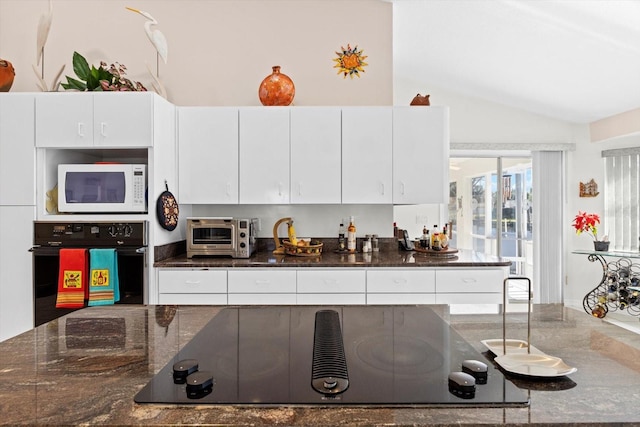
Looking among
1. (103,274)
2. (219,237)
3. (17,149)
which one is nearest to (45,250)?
(103,274)

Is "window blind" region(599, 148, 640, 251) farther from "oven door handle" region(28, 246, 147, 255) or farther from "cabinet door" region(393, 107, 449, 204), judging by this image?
"oven door handle" region(28, 246, 147, 255)

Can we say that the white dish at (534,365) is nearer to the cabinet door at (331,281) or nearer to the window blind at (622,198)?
the cabinet door at (331,281)

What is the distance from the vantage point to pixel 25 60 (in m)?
3.76

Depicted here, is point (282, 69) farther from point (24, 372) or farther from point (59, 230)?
point (24, 372)

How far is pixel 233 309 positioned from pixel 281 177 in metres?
2.08

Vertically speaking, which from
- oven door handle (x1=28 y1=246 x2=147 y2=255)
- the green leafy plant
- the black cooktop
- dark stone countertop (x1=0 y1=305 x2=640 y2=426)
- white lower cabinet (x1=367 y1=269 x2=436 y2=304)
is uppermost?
the green leafy plant

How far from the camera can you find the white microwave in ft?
10.1

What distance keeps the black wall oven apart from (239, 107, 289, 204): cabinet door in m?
0.86

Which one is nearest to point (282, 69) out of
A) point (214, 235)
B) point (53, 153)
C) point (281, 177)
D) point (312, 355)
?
point (281, 177)

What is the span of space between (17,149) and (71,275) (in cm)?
96

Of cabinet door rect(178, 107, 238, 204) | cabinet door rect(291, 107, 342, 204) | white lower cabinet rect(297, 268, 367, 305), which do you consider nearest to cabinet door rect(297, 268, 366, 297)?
white lower cabinet rect(297, 268, 367, 305)

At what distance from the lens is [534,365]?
0.91 metres

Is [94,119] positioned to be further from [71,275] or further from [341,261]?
[341,261]

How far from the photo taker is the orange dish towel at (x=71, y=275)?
2.93 metres
